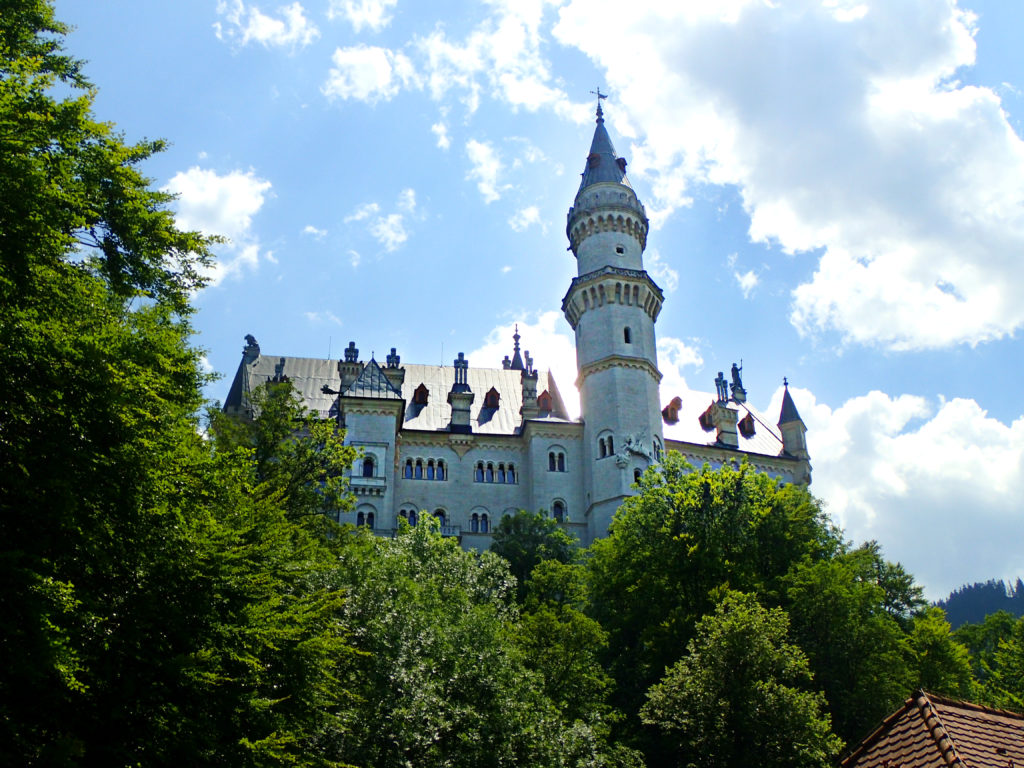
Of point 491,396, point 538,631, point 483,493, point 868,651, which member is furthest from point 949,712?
point 491,396

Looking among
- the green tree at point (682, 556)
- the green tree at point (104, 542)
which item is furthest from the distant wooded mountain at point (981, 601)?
the green tree at point (104, 542)

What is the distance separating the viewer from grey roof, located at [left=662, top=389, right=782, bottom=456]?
65.6 meters

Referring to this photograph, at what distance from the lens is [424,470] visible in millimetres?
57750

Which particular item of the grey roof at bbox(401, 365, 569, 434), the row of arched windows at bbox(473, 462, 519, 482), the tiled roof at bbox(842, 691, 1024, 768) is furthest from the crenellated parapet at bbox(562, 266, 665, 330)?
the tiled roof at bbox(842, 691, 1024, 768)

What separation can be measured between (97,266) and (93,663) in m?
9.42

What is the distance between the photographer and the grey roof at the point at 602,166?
2574 inches

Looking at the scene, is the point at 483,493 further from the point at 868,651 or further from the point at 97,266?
the point at 97,266

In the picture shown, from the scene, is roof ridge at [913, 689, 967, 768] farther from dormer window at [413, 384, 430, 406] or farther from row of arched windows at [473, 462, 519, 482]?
dormer window at [413, 384, 430, 406]

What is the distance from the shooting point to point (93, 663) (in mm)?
12555

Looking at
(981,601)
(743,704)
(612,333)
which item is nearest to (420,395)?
(612,333)

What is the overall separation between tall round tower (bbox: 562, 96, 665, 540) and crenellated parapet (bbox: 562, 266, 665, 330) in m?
0.07

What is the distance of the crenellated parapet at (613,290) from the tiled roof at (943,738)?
47039mm

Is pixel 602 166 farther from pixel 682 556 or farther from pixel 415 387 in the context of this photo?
pixel 682 556

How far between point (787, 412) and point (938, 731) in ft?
197
